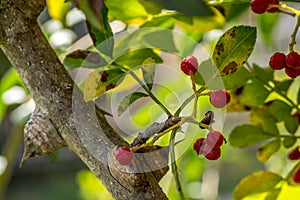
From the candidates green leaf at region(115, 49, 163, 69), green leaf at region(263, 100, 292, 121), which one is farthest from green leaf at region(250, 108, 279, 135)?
green leaf at region(115, 49, 163, 69)

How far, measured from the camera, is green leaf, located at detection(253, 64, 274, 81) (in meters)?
0.50

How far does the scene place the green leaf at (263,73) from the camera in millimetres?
501

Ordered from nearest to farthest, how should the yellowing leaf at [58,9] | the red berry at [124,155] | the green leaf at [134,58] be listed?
the red berry at [124,155]
the green leaf at [134,58]
the yellowing leaf at [58,9]

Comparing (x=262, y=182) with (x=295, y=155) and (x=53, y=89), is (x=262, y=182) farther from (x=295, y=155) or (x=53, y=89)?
(x=53, y=89)

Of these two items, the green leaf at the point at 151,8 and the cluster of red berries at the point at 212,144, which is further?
the green leaf at the point at 151,8

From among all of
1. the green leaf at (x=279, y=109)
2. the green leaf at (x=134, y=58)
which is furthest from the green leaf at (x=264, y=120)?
the green leaf at (x=134, y=58)

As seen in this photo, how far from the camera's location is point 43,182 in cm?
209

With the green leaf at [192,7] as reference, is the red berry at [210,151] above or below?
below

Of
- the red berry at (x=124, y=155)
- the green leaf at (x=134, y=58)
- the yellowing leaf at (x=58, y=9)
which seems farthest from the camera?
the yellowing leaf at (x=58, y=9)

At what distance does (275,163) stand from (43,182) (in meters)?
1.51

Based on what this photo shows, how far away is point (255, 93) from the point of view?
496 millimetres

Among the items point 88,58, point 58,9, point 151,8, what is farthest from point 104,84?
point 58,9

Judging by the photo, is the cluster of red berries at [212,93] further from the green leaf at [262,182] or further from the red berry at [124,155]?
the green leaf at [262,182]

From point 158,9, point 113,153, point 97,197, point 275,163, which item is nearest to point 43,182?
point 97,197
